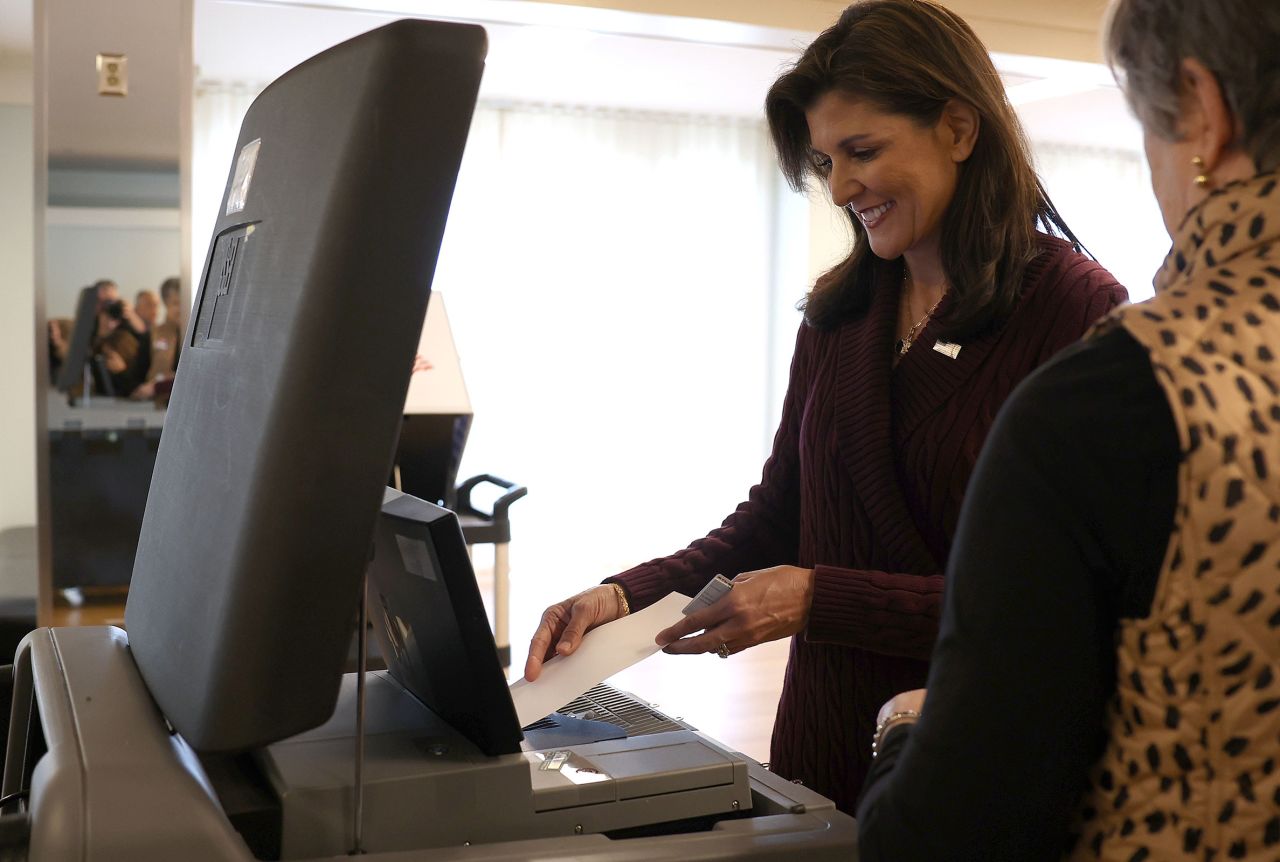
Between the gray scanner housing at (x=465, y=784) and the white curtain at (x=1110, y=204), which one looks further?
the white curtain at (x=1110, y=204)

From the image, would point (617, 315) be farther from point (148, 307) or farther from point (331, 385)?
point (331, 385)

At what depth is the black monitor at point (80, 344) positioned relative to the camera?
122 inches

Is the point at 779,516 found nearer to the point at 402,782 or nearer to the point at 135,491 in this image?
the point at 402,782

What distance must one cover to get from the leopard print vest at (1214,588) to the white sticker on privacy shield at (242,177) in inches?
21.2

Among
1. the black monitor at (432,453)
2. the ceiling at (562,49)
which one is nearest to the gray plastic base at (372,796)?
the ceiling at (562,49)

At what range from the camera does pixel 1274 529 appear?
0.58 meters

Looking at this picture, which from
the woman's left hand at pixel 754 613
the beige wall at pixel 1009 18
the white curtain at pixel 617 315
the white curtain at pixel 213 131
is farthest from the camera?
the white curtain at pixel 617 315

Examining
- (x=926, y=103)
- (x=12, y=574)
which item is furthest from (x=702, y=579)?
(x=12, y=574)

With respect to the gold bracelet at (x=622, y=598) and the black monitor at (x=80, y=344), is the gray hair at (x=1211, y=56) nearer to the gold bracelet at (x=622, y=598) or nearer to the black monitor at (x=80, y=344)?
the gold bracelet at (x=622, y=598)

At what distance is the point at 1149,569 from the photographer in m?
0.60

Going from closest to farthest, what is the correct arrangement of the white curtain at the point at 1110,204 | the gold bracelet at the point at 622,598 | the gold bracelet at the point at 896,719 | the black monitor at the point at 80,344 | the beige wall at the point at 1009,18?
the gold bracelet at the point at 896,719, the gold bracelet at the point at 622,598, the black monitor at the point at 80,344, the beige wall at the point at 1009,18, the white curtain at the point at 1110,204

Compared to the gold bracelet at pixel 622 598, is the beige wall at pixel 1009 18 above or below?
above

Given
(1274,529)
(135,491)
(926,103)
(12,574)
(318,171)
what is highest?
(926,103)

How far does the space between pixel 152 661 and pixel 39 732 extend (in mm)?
212
